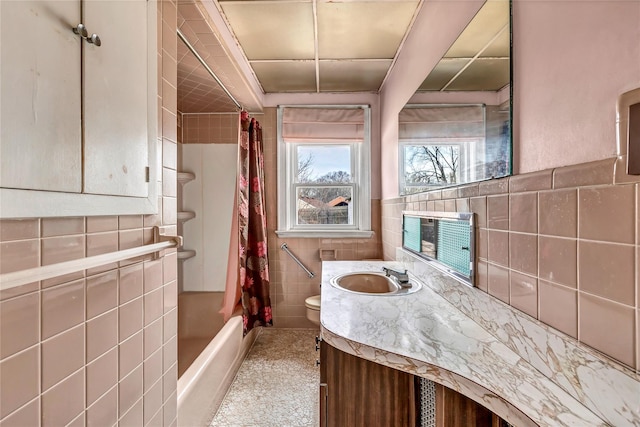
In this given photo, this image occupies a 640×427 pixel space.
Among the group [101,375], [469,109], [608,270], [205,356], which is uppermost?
Result: [469,109]

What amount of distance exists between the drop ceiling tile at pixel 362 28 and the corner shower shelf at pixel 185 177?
5.10ft

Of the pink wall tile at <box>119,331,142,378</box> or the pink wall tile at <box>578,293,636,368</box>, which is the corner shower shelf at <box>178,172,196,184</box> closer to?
the pink wall tile at <box>119,331,142,378</box>

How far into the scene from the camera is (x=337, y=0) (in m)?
1.52

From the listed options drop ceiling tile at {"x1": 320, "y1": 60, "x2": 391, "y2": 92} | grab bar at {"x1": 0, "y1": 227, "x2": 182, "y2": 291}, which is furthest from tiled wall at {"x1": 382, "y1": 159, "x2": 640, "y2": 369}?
drop ceiling tile at {"x1": 320, "y1": 60, "x2": 391, "y2": 92}

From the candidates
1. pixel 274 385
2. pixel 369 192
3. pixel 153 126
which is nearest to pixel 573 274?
pixel 153 126

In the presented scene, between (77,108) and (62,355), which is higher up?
(77,108)

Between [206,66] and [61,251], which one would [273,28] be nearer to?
[206,66]

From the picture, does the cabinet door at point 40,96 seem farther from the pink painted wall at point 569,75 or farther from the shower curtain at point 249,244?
the shower curtain at point 249,244

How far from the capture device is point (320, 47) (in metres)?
1.94

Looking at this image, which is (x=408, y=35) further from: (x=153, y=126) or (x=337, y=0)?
(x=153, y=126)

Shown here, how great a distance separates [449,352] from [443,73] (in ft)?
3.81

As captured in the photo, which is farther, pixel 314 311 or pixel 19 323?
pixel 314 311

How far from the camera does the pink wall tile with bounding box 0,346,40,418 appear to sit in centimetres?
52

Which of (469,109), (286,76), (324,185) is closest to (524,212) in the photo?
(469,109)
